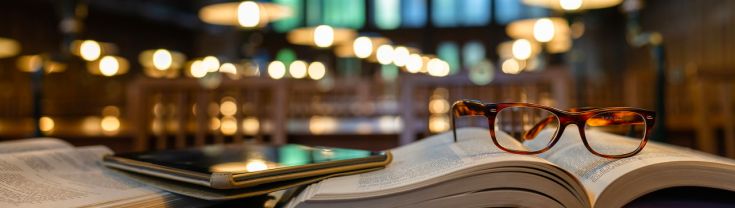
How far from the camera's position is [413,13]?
46.2 feet

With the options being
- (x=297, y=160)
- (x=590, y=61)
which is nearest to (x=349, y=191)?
(x=297, y=160)

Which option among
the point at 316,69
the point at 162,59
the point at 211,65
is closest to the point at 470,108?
the point at 211,65

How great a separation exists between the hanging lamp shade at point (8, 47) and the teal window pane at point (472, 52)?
9.39 m

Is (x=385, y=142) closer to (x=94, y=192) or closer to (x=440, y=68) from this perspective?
(x=94, y=192)

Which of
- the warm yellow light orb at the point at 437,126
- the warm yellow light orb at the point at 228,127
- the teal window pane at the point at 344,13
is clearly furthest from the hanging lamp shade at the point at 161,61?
the warm yellow light orb at the point at 228,127

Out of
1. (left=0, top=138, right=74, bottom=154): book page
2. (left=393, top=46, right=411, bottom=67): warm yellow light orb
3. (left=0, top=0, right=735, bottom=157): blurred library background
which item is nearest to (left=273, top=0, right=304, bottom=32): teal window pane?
(left=0, top=0, right=735, bottom=157): blurred library background

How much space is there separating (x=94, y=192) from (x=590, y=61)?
1329 centimetres

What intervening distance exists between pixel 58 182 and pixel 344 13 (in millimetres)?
14214

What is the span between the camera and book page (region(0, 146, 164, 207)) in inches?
19.1

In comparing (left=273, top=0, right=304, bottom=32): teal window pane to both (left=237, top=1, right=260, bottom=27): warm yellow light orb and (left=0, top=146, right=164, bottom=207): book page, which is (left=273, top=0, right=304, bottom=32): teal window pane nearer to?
(left=237, top=1, right=260, bottom=27): warm yellow light orb

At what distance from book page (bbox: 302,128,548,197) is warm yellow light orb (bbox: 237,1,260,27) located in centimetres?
344

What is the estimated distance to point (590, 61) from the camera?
12656mm

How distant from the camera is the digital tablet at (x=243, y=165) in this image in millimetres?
485

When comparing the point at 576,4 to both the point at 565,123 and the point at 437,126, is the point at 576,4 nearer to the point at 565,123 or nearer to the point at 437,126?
the point at 437,126
